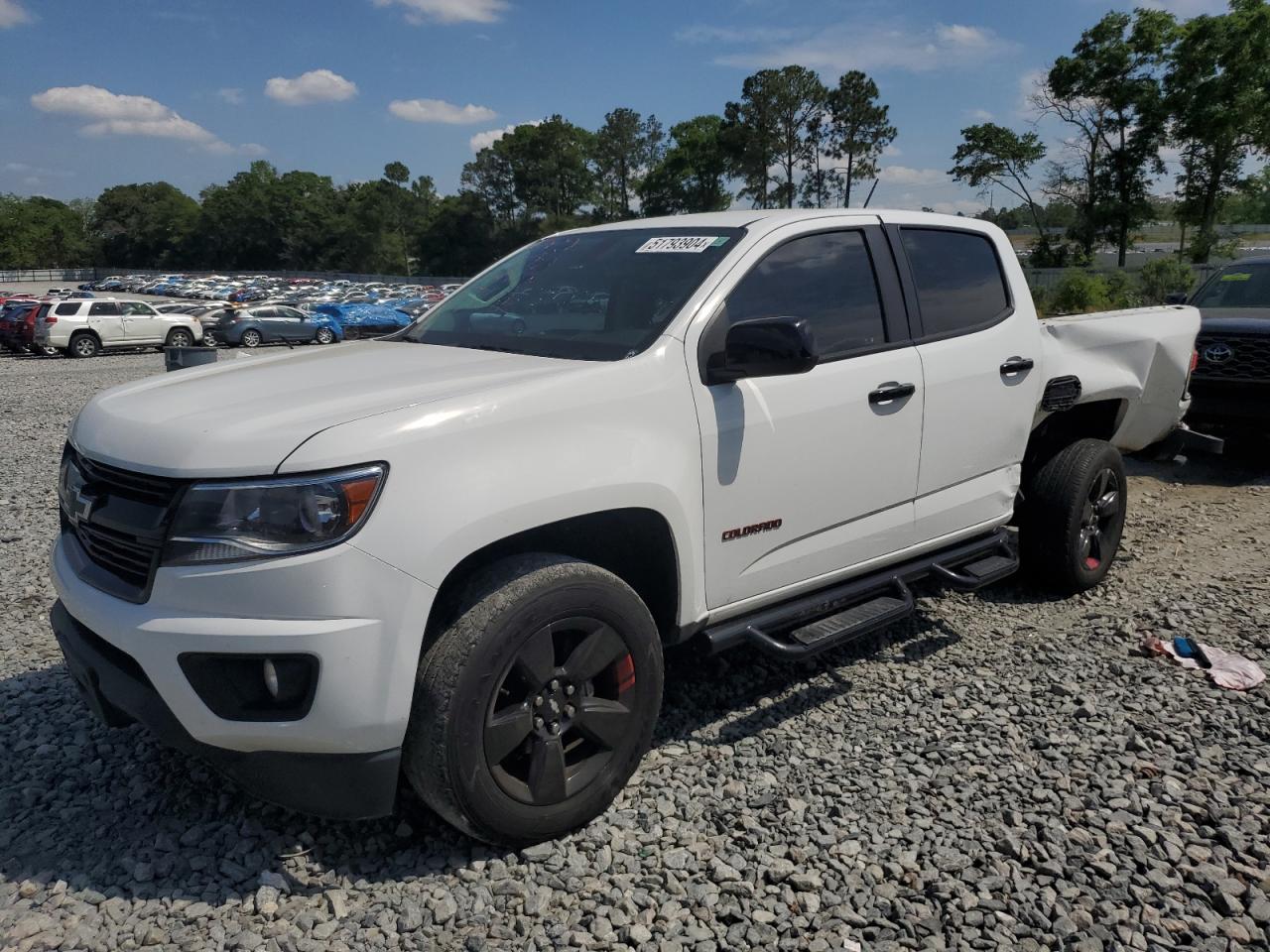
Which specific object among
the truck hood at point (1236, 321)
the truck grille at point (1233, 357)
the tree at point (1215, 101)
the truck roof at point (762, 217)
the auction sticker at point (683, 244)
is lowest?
the truck grille at point (1233, 357)

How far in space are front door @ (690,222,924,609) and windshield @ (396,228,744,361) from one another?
187 millimetres

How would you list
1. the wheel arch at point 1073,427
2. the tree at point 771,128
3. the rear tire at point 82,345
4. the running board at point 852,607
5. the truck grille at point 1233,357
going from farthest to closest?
the tree at point 771,128 → the rear tire at point 82,345 → the truck grille at point 1233,357 → the wheel arch at point 1073,427 → the running board at point 852,607

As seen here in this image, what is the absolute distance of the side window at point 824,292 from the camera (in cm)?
342

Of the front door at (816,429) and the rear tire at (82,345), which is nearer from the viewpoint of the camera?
the front door at (816,429)

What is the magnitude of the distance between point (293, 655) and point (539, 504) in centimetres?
75

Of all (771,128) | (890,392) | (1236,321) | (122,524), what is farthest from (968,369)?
(771,128)

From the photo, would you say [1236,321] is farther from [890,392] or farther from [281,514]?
[281,514]

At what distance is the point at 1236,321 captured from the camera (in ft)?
27.3

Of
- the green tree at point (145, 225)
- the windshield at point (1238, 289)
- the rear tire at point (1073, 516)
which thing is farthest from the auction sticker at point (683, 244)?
the green tree at point (145, 225)

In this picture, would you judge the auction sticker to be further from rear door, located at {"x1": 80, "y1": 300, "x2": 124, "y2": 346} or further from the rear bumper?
rear door, located at {"x1": 80, "y1": 300, "x2": 124, "y2": 346}

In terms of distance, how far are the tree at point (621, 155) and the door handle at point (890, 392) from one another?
95448 millimetres

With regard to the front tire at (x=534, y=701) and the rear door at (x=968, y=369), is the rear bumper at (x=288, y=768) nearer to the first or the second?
the front tire at (x=534, y=701)

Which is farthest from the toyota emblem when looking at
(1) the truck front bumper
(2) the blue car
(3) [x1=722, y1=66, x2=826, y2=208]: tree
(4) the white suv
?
(3) [x1=722, y1=66, x2=826, y2=208]: tree

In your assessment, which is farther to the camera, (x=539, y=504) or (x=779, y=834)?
(x=779, y=834)
